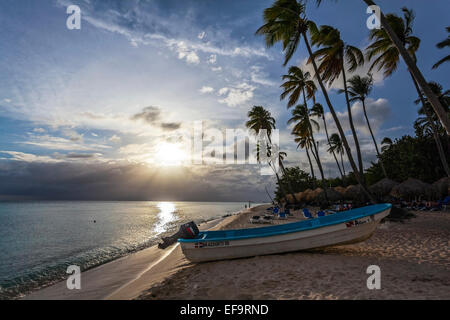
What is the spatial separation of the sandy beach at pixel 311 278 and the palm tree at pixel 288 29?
20.5 ft

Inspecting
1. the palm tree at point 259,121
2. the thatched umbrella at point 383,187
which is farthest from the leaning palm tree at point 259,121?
the thatched umbrella at point 383,187

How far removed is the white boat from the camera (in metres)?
6.09

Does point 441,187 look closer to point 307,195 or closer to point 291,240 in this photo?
point 307,195

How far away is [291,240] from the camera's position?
6348mm

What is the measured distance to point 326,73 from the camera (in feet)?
44.7

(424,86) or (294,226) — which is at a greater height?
(424,86)

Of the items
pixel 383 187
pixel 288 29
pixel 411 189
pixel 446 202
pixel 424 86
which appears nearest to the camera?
pixel 424 86

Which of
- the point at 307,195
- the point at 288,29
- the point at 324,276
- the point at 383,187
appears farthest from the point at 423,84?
the point at 307,195

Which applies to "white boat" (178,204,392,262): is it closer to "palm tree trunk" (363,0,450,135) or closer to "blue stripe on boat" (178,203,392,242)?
"blue stripe on boat" (178,203,392,242)

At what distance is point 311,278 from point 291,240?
1683 millimetres

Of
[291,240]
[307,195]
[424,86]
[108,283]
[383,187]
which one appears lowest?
[108,283]
